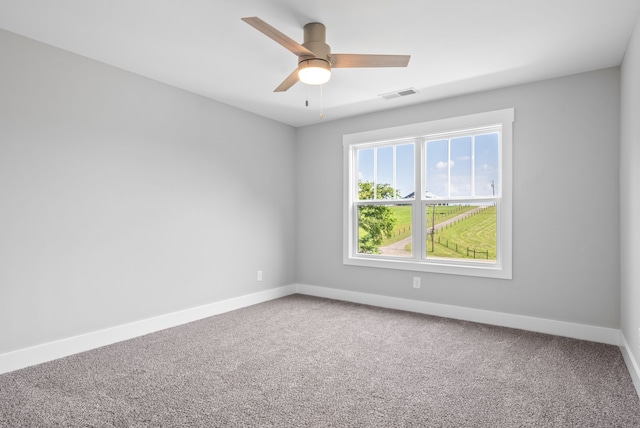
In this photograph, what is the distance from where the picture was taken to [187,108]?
150 inches

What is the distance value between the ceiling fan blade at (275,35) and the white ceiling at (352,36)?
29cm

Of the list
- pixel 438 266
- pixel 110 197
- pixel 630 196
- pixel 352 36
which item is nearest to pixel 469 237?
pixel 438 266

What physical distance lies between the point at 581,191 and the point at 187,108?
3902mm

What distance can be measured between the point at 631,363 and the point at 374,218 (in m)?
2.83

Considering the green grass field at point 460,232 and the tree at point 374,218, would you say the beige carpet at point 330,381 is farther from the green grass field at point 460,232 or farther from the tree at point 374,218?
the tree at point 374,218

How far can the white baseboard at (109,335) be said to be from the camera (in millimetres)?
2621

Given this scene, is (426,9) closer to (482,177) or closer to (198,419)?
Answer: (482,177)

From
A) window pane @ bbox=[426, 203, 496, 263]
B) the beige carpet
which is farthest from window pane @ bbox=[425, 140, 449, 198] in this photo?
the beige carpet

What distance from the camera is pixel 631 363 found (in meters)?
2.56

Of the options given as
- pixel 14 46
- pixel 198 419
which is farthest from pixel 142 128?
pixel 198 419

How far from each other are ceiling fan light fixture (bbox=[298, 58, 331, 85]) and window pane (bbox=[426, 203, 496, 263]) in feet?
7.83

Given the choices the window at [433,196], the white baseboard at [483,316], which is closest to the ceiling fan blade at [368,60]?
the window at [433,196]

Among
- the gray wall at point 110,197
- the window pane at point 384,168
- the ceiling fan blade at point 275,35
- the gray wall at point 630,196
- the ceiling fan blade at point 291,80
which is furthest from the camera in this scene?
the window pane at point 384,168

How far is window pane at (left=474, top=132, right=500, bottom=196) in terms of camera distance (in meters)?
3.84
